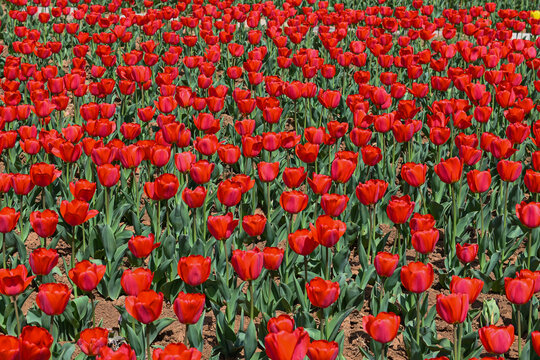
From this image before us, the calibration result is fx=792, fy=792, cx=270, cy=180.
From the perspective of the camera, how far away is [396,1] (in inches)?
543

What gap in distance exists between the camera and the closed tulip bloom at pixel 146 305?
10.2ft

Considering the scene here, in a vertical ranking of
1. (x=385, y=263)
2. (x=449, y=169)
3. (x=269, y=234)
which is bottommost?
(x=269, y=234)

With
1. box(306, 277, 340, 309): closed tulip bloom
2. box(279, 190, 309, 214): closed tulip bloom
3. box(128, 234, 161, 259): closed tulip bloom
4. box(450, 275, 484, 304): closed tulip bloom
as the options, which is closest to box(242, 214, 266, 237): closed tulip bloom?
box(279, 190, 309, 214): closed tulip bloom

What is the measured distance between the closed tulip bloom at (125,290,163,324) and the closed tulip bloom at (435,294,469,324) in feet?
3.71

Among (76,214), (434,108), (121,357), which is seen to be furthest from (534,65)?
(121,357)

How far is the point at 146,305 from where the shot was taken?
3.11 meters

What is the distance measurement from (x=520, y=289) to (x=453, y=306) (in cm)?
36

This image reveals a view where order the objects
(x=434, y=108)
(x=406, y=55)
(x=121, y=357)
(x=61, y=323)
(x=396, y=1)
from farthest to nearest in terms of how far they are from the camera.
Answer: (x=396, y=1) < (x=406, y=55) < (x=434, y=108) < (x=61, y=323) < (x=121, y=357)

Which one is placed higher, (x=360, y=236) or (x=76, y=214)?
(x=76, y=214)

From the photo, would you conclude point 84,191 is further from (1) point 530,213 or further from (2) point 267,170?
(1) point 530,213

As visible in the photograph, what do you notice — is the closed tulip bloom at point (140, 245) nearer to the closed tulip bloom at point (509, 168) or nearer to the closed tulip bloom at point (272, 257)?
the closed tulip bloom at point (272, 257)

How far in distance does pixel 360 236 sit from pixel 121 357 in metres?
2.42

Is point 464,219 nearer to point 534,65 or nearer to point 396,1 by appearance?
point 534,65

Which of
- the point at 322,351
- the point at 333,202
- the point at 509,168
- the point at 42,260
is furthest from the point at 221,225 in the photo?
the point at 509,168
